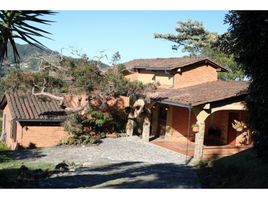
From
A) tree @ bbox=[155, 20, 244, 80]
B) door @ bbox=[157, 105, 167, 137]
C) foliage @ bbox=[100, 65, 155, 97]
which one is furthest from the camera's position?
tree @ bbox=[155, 20, 244, 80]

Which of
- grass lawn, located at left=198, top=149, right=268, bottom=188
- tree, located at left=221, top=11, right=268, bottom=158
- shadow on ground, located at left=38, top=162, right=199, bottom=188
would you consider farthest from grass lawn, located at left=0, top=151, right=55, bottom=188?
tree, located at left=221, top=11, right=268, bottom=158

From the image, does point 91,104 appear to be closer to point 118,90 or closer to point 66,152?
point 118,90

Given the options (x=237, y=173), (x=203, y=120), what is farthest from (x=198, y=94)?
(x=237, y=173)

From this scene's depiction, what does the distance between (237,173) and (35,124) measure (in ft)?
45.2

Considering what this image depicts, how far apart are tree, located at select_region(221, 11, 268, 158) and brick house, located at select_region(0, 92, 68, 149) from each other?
13.0 m

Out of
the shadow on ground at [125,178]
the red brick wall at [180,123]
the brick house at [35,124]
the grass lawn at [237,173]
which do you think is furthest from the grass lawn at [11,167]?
the red brick wall at [180,123]

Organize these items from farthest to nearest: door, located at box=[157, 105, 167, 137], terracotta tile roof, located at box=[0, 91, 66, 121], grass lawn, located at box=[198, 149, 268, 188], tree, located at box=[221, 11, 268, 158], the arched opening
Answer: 1. door, located at box=[157, 105, 167, 137]
2. terracotta tile roof, located at box=[0, 91, 66, 121]
3. the arched opening
4. tree, located at box=[221, 11, 268, 158]
5. grass lawn, located at box=[198, 149, 268, 188]

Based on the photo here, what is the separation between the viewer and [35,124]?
74.1 feet

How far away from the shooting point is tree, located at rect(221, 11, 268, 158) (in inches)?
412

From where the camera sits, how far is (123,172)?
13.1m

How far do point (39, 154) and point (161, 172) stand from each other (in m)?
7.49

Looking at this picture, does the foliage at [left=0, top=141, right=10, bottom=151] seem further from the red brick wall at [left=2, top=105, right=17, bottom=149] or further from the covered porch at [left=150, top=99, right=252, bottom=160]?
the covered porch at [left=150, top=99, right=252, bottom=160]

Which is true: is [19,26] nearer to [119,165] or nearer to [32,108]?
[119,165]
